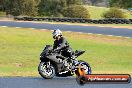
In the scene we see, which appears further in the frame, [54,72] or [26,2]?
[26,2]

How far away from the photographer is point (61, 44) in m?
13.8

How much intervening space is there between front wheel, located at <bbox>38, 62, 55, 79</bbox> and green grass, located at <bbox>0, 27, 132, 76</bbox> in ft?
19.2

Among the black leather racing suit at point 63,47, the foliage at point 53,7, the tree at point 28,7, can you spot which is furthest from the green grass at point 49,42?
the foliage at point 53,7

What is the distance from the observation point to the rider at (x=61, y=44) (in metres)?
13.8

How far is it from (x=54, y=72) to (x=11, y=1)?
6395 centimetres

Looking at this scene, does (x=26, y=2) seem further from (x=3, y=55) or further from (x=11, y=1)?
(x=3, y=55)

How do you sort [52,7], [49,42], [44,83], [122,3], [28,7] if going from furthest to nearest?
[122,3] → [52,7] → [28,7] → [49,42] → [44,83]

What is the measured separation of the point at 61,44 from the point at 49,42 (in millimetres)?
18364

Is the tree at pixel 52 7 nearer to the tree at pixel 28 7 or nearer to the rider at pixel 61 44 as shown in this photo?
the tree at pixel 28 7

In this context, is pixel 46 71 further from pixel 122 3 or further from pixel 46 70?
pixel 122 3

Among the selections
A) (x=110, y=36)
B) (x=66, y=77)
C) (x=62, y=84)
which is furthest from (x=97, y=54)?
(x=62, y=84)

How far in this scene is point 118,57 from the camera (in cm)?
2622

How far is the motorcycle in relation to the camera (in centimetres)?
1383

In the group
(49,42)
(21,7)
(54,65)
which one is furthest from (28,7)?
(54,65)
